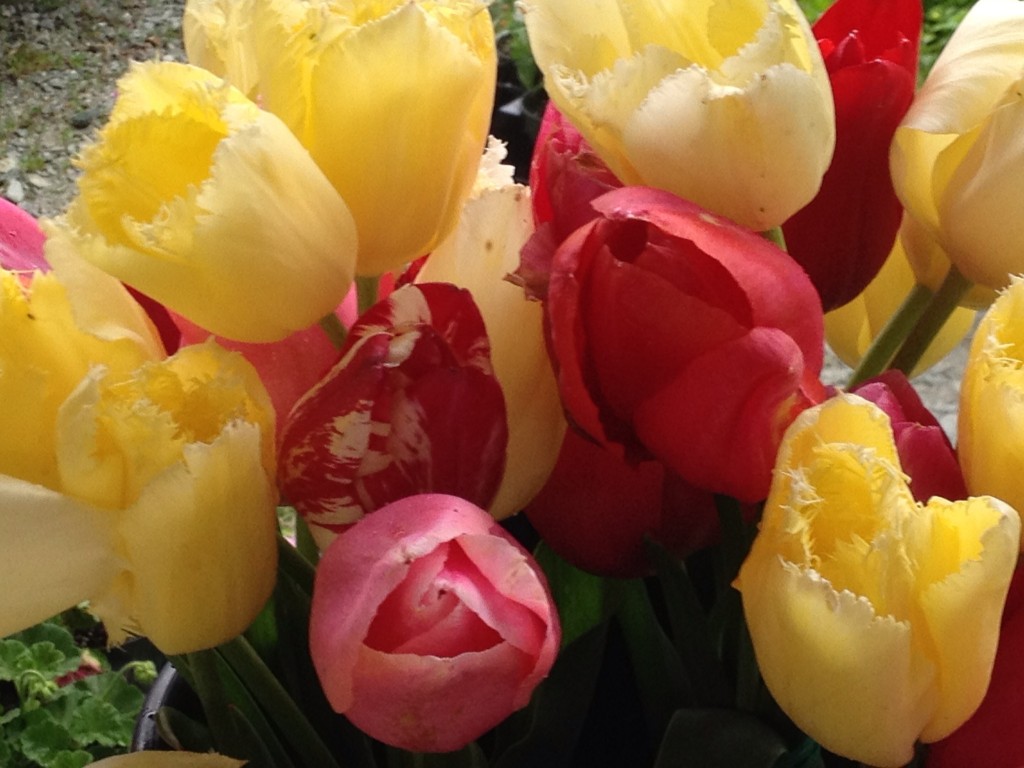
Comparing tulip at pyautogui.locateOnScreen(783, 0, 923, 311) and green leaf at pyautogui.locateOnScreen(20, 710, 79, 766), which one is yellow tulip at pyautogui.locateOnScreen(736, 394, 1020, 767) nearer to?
tulip at pyautogui.locateOnScreen(783, 0, 923, 311)

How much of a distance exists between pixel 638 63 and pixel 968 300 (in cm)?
12

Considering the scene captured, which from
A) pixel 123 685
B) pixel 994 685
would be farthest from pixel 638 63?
pixel 123 685

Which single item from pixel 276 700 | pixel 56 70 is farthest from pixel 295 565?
pixel 56 70

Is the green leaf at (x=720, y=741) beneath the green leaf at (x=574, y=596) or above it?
above

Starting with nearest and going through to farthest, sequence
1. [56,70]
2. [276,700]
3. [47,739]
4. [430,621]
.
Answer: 1. [430,621]
2. [276,700]
3. [47,739]
4. [56,70]

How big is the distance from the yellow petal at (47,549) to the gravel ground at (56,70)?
147cm

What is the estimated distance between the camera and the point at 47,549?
0.22 m

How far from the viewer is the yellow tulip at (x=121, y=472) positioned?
0.22 meters

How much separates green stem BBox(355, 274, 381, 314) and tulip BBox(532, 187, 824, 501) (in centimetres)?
6

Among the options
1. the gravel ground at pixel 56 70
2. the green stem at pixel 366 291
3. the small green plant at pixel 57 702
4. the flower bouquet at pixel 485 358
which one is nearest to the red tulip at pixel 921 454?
the flower bouquet at pixel 485 358

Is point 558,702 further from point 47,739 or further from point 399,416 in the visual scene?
point 47,739

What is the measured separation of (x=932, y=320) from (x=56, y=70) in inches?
82.5

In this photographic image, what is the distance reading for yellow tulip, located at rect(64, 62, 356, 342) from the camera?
22 centimetres

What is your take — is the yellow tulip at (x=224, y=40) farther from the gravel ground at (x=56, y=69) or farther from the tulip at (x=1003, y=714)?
the gravel ground at (x=56, y=69)
